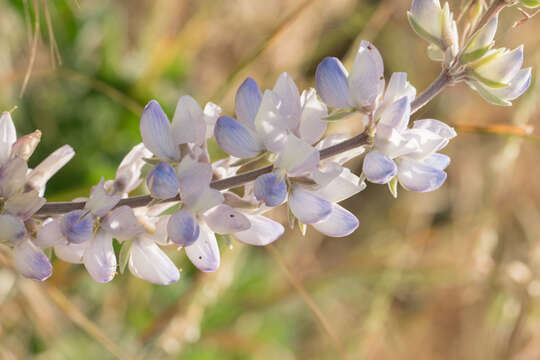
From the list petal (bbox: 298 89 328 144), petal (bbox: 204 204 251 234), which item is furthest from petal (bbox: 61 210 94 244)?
petal (bbox: 298 89 328 144)

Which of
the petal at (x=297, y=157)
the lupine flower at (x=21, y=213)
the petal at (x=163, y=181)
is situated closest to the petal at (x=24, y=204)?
the lupine flower at (x=21, y=213)

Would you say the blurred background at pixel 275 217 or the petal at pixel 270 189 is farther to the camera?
the blurred background at pixel 275 217

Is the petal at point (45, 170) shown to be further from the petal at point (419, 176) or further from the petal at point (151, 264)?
the petal at point (419, 176)

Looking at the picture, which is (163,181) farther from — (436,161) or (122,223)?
(436,161)

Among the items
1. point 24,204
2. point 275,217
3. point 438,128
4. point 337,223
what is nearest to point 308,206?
point 337,223

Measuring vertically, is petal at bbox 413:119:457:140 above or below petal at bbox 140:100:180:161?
below

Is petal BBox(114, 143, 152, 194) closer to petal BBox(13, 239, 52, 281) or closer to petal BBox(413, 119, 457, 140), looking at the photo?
petal BBox(13, 239, 52, 281)
